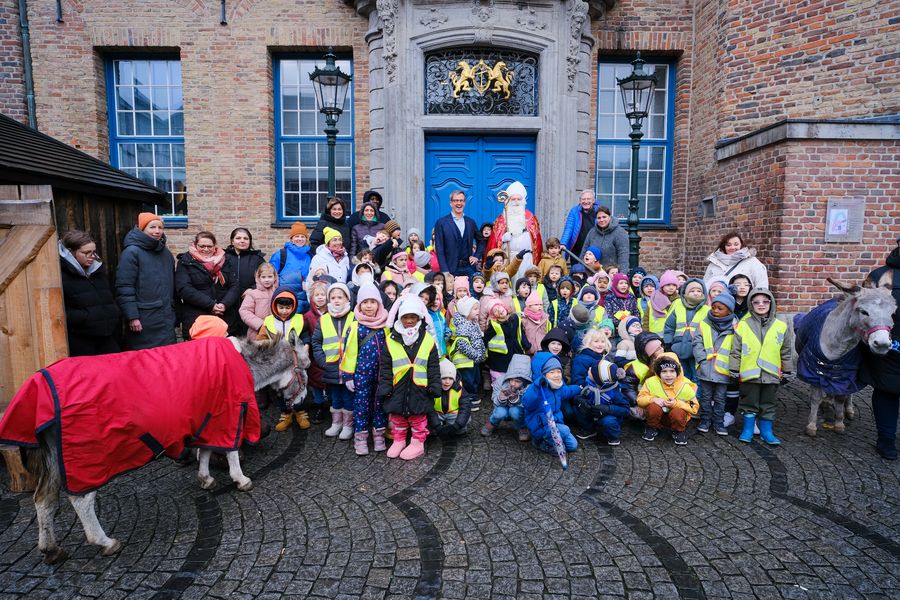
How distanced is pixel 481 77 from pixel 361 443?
7.48m

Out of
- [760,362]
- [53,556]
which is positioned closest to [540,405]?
[760,362]

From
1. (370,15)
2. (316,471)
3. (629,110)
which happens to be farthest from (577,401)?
(370,15)

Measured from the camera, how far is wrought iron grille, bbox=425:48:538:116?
9.75 metres

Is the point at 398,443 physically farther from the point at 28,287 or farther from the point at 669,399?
the point at 28,287

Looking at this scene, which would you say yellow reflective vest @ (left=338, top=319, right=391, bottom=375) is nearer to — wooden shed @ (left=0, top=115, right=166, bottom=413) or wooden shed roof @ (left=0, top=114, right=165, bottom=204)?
wooden shed @ (left=0, top=115, right=166, bottom=413)

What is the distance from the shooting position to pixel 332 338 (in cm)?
503

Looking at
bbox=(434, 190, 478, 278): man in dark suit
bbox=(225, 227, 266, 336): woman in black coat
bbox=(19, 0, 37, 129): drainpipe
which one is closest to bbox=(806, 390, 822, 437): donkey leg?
bbox=(434, 190, 478, 278): man in dark suit

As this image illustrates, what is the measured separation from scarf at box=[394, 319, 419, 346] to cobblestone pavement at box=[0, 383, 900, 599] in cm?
102

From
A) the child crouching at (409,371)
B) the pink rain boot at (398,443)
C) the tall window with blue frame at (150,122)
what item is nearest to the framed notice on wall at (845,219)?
the child crouching at (409,371)

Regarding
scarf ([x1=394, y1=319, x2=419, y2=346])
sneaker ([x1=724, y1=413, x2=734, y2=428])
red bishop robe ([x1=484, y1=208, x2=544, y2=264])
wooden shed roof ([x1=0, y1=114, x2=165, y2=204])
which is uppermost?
wooden shed roof ([x1=0, y1=114, x2=165, y2=204])

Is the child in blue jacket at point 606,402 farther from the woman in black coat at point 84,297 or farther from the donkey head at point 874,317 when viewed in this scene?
the woman in black coat at point 84,297

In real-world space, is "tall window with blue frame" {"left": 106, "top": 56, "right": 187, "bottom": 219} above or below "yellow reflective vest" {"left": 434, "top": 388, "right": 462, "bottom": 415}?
above

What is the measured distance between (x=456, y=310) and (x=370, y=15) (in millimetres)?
6901

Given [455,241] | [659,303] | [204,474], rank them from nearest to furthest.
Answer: [204,474] < [659,303] < [455,241]
